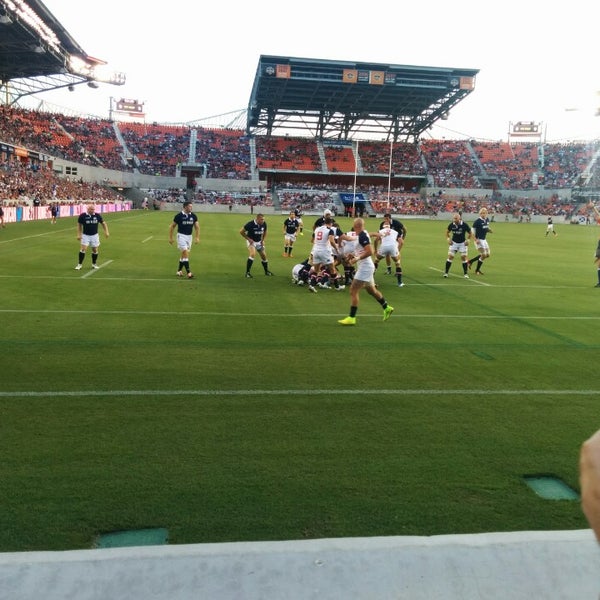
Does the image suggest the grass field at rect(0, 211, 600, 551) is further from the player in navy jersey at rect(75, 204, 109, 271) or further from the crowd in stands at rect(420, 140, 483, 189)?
the crowd in stands at rect(420, 140, 483, 189)

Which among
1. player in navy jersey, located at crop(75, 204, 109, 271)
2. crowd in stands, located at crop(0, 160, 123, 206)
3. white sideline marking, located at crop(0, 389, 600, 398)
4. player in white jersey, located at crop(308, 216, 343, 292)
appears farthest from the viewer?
crowd in stands, located at crop(0, 160, 123, 206)

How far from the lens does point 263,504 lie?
13.4 feet

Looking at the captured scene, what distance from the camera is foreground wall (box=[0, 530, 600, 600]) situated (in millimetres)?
2826

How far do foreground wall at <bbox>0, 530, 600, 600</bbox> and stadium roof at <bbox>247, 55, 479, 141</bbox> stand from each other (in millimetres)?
67230

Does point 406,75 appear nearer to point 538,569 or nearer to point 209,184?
point 209,184

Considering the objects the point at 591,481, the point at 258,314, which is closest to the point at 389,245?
the point at 258,314

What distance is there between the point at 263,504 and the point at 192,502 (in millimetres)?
528

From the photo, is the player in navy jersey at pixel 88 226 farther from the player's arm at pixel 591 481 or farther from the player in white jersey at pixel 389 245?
the player's arm at pixel 591 481

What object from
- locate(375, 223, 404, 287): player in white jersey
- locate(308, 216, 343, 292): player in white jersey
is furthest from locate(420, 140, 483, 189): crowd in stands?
locate(308, 216, 343, 292): player in white jersey

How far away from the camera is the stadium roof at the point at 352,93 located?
66.4m

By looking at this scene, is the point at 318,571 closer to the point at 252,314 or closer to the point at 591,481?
the point at 591,481

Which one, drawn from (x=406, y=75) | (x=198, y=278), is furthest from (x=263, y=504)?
(x=406, y=75)

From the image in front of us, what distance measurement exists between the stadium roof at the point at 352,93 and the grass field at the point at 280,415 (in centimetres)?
5979

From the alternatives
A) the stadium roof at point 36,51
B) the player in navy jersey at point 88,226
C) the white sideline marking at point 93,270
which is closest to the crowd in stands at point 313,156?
the stadium roof at point 36,51
